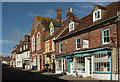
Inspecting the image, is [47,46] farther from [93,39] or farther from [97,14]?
[97,14]

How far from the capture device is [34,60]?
42188mm

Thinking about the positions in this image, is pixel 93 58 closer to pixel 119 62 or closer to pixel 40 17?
pixel 119 62

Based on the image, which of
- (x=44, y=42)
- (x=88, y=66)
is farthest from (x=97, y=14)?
(x=44, y=42)

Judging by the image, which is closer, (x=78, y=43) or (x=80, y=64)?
(x=80, y=64)

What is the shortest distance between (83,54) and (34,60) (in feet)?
77.8

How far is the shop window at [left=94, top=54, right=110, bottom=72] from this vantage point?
16.8 m

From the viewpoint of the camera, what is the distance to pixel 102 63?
57.0ft

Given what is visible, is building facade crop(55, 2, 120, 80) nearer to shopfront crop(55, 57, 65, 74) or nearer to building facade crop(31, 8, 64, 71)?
shopfront crop(55, 57, 65, 74)

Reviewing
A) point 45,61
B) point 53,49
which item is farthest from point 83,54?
point 45,61

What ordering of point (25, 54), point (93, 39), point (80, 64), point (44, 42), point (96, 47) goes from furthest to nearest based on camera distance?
point (25, 54) < point (44, 42) < point (80, 64) < point (93, 39) < point (96, 47)

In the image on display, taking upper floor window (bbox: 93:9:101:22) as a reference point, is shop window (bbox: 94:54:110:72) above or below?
below

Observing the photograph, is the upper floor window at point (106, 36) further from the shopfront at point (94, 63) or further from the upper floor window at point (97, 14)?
the upper floor window at point (97, 14)

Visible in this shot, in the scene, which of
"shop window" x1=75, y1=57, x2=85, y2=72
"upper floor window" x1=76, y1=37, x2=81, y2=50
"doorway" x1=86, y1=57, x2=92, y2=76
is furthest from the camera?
"upper floor window" x1=76, y1=37, x2=81, y2=50

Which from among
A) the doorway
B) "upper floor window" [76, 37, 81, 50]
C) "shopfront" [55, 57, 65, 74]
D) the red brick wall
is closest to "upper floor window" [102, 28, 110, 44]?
the red brick wall
